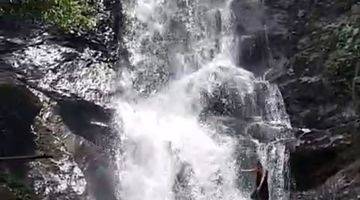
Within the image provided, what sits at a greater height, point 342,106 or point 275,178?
point 342,106

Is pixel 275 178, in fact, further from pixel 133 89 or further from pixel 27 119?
pixel 27 119

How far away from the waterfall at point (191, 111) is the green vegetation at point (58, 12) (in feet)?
4.62

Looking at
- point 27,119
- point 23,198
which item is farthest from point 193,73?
point 23,198

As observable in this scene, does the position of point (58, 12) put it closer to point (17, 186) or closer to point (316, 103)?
point (17, 186)

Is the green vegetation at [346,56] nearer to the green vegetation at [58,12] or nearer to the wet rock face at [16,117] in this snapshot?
the green vegetation at [58,12]

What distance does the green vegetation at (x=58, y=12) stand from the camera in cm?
1425

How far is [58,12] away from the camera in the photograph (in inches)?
592

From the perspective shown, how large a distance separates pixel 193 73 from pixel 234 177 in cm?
444

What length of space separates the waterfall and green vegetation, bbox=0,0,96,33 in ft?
4.62

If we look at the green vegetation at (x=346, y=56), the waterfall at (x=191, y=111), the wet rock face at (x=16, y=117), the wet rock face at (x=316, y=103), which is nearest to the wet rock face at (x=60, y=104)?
the wet rock face at (x=16, y=117)

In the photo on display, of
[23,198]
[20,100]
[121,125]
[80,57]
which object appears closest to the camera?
[23,198]

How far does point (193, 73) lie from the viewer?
50.7 ft

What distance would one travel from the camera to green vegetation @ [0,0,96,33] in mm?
14250

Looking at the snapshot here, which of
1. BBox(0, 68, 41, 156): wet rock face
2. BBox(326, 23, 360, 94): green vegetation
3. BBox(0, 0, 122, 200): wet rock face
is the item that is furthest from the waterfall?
BBox(0, 68, 41, 156): wet rock face
